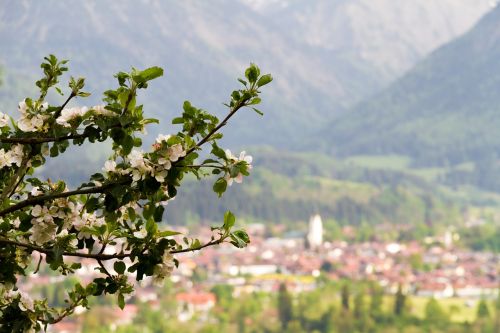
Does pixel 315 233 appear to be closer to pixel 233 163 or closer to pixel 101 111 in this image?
pixel 233 163

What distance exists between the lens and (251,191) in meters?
192

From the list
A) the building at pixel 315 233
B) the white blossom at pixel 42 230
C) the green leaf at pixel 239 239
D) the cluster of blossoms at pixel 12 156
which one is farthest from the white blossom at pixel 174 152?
the building at pixel 315 233

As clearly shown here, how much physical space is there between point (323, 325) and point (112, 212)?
3252 inches

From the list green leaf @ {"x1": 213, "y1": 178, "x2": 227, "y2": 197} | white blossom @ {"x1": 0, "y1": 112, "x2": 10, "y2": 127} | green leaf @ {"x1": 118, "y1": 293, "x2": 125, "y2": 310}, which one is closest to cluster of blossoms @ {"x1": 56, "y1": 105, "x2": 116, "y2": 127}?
white blossom @ {"x1": 0, "y1": 112, "x2": 10, "y2": 127}

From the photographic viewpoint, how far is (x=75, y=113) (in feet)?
17.6

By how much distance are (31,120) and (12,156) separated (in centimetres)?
33

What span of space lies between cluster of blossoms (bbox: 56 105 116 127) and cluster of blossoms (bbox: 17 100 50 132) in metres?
0.08

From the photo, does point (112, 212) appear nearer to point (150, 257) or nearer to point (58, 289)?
point (150, 257)

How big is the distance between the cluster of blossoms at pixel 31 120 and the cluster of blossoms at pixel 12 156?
0.75 ft

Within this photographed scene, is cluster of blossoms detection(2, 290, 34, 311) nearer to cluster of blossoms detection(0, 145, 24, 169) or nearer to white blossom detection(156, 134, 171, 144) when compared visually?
cluster of blossoms detection(0, 145, 24, 169)

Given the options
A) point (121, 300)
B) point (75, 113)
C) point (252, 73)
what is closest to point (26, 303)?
point (121, 300)

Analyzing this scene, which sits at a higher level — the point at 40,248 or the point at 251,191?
the point at 251,191

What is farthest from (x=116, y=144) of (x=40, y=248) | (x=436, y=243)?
(x=436, y=243)

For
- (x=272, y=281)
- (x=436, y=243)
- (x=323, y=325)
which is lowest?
(x=323, y=325)
